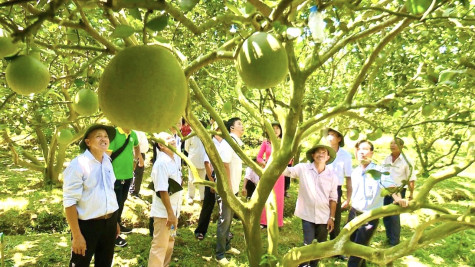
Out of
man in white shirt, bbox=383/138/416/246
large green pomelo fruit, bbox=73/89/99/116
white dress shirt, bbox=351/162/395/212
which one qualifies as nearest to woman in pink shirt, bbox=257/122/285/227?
white dress shirt, bbox=351/162/395/212

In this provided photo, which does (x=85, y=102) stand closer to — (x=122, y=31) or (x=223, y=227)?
(x=122, y=31)

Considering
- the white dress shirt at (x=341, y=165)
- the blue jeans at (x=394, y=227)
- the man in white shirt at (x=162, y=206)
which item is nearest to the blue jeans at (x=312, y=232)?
the white dress shirt at (x=341, y=165)

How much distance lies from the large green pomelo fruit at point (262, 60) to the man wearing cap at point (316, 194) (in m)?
2.74

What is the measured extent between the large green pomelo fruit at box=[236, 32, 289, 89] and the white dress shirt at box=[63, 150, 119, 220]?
2.21m

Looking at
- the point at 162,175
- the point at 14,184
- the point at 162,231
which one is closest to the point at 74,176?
the point at 162,175

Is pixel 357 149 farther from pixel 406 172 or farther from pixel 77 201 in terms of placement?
pixel 77 201

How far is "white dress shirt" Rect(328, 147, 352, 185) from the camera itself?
456 cm

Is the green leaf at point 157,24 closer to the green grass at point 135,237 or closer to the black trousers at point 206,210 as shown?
the green grass at point 135,237

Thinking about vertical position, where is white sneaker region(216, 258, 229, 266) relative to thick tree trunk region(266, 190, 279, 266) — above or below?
below

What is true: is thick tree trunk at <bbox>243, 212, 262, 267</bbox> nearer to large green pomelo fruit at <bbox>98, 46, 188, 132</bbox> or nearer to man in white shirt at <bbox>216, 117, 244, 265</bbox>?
man in white shirt at <bbox>216, 117, 244, 265</bbox>

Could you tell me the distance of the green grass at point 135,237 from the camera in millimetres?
4203

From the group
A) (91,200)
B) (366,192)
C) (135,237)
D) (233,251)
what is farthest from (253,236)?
(135,237)

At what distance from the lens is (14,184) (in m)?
7.03

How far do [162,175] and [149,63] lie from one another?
2.76 m
